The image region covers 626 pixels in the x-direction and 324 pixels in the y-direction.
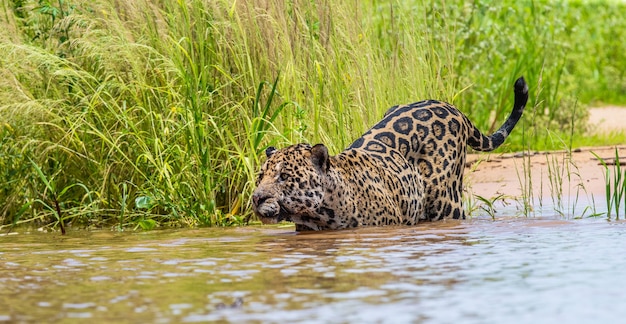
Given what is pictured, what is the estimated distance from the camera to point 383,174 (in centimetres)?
736

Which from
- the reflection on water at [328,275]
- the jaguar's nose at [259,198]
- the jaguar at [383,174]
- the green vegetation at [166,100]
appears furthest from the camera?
the green vegetation at [166,100]

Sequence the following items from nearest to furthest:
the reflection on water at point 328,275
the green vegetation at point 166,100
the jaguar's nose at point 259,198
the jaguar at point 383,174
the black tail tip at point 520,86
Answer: the reflection on water at point 328,275 → the jaguar's nose at point 259,198 → the jaguar at point 383,174 → the green vegetation at point 166,100 → the black tail tip at point 520,86

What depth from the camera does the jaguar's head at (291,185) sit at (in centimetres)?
667

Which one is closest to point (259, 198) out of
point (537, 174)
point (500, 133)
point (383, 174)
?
point (383, 174)

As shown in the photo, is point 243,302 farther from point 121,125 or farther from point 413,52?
point 413,52

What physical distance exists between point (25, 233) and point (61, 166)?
21.6 inches

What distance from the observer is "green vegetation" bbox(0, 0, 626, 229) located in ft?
25.4

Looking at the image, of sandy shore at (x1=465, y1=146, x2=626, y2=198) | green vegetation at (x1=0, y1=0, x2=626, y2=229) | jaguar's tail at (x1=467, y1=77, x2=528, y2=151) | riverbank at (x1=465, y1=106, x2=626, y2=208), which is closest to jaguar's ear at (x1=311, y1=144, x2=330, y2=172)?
green vegetation at (x1=0, y1=0, x2=626, y2=229)

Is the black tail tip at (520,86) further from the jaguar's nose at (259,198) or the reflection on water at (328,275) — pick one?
the jaguar's nose at (259,198)

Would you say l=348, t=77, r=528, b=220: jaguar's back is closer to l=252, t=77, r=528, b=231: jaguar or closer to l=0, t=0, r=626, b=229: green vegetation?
l=252, t=77, r=528, b=231: jaguar

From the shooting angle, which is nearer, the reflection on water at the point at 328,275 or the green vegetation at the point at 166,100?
the reflection on water at the point at 328,275

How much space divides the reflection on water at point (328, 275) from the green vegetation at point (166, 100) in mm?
643

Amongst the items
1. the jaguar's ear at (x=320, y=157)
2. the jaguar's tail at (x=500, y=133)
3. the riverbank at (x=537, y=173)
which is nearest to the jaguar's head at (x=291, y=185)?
the jaguar's ear at (x=320, y=157)

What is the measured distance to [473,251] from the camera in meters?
5.96
